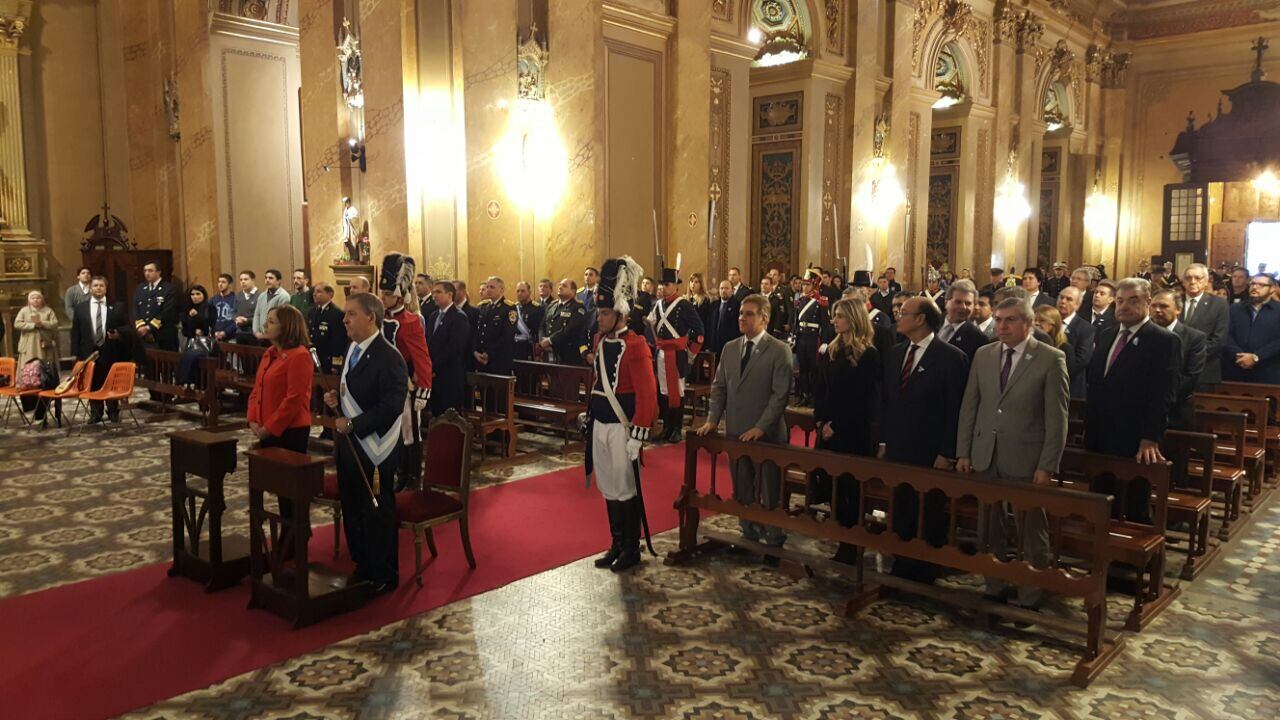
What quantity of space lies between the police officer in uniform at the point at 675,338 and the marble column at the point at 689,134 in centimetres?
352

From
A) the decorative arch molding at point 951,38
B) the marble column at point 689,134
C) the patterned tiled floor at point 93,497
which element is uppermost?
the decorative arch molding at point 951,38

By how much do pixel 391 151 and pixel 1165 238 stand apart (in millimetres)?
24837

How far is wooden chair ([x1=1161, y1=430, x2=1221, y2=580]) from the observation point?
5.68 meters

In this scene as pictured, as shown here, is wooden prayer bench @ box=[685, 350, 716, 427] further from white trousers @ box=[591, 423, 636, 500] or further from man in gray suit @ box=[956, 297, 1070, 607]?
man in gray suit @ box=[956, 297, 1070, 607]

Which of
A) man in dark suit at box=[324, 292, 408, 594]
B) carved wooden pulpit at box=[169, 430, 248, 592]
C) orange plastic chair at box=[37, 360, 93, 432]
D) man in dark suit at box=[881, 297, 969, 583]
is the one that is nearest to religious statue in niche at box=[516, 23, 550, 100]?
orange plastic chair at box=[37, 360, 93, 432]

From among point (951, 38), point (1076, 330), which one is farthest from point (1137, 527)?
point (951, 38)

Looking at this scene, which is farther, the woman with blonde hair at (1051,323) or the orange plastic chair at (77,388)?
the orange plastic chair at (77,388)

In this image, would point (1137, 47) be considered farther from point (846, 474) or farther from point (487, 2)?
point (846, 474)

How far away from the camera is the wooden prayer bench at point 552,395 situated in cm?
895

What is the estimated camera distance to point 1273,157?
955 inches

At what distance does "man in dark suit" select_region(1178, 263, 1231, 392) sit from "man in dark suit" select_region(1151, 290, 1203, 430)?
1924 millimetres

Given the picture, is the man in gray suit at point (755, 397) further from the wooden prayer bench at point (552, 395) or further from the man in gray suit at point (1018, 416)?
the wooden prayer bench at point (552, 395)

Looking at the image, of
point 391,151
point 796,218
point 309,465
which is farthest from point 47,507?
point 796,218

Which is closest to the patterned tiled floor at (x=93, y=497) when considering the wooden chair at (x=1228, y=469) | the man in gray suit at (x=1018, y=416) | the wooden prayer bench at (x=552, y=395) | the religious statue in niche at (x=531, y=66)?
the wooden prayer bench at (x=552, y=395)
